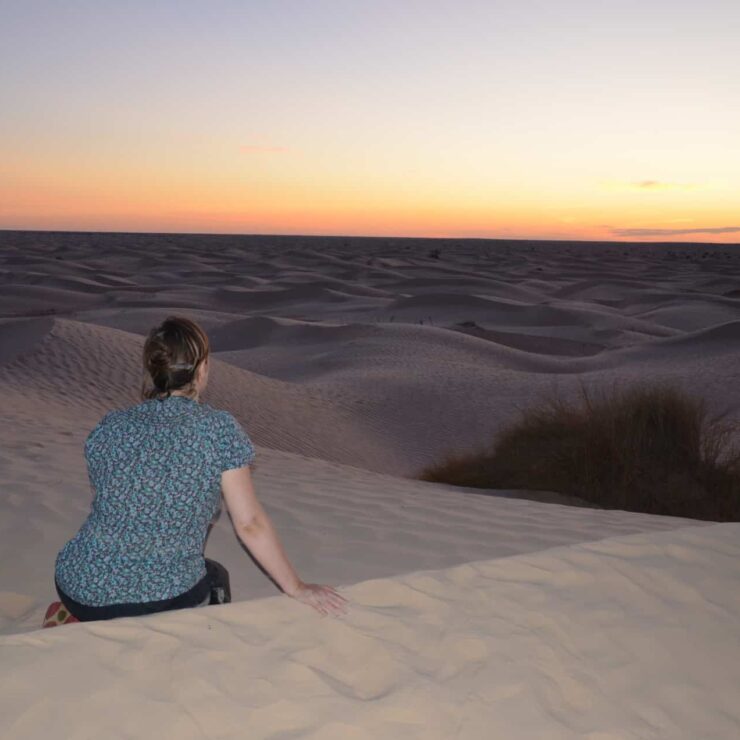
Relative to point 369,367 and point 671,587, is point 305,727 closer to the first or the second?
point 671,587

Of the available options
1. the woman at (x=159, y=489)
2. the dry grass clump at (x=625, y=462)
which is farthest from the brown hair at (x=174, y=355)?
the dry grass clump at (x=625, y=462)

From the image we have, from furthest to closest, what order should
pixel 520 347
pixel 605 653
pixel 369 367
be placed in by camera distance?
pixel 520 347 → pixel 369 367 → pixel 605 653

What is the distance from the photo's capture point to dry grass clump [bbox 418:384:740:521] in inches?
300

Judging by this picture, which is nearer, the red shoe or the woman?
the woman

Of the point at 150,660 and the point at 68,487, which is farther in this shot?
the point at 68,487

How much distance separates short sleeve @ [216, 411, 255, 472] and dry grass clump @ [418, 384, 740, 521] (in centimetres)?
557

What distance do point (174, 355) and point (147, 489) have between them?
0.44m

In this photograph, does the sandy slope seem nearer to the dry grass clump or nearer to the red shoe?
the red shoe

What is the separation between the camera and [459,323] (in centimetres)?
2661

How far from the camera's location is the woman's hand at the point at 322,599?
305 centimetres

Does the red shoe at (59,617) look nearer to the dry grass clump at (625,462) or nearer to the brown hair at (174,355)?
the brown hair at (174,355)

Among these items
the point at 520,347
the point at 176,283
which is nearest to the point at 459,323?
the point at 520,347

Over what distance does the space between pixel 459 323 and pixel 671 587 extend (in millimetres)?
22934

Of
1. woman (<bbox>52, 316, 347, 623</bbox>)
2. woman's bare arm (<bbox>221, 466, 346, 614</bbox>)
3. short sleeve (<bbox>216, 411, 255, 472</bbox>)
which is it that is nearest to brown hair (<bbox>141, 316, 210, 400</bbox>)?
woman (<bbox>52, 316, 347, 623</bbox>)
